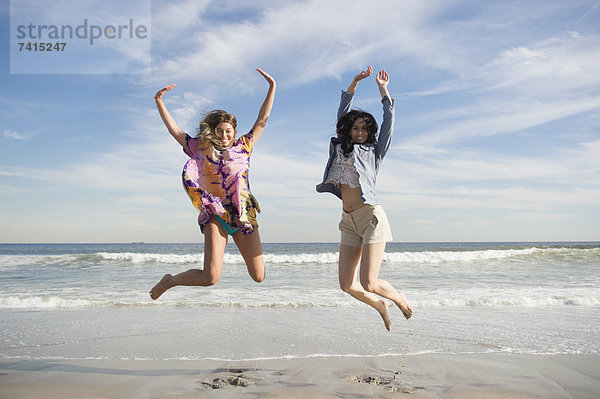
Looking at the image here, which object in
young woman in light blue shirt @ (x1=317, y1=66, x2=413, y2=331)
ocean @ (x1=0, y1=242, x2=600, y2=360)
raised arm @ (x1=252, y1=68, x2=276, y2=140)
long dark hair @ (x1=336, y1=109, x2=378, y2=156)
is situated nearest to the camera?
young woman in light blue shirt @ (x1=317, y1=66, x2=413, y2=331)

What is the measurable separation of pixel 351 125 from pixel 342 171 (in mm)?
473

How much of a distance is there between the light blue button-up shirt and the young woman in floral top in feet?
2.61

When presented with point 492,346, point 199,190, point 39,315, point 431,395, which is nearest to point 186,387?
point 199,190

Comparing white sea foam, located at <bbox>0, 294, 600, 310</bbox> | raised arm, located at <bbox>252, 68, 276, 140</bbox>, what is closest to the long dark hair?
raised arm, located at <bbox>252, 68, 276, 140</bbox>

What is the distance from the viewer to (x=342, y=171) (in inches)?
167

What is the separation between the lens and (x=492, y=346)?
4.87m

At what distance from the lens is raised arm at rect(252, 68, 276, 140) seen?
4449mm

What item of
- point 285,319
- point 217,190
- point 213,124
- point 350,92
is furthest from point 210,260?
point 285,319

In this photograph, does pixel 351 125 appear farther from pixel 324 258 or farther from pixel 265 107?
pixel 324 258

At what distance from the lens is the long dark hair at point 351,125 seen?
4.31 m

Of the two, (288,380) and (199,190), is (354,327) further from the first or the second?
(199,190)

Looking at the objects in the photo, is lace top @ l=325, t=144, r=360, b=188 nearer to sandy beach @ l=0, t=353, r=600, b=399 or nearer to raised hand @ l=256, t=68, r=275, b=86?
raised hand @ l=256, t=68, r=275, b=86

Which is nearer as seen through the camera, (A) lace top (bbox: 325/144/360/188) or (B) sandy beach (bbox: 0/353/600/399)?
(B) sandy beach (bbox: 0/353/600/399)

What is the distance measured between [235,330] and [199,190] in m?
2.42
